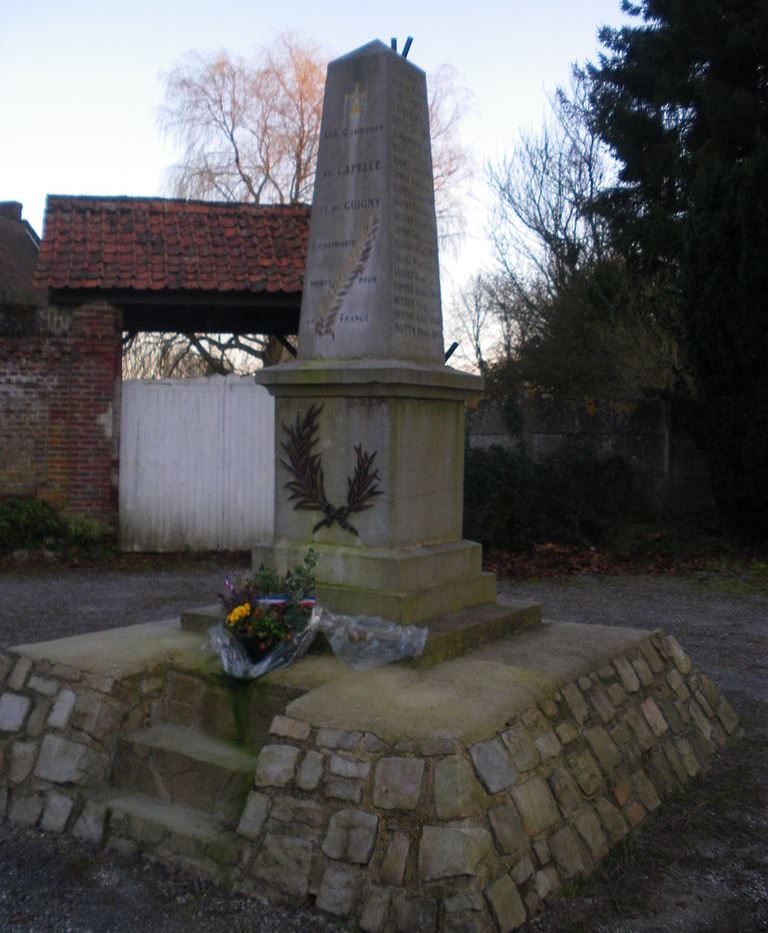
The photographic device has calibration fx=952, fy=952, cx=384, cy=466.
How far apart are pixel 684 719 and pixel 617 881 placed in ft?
5.04

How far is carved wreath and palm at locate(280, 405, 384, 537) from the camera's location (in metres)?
4.79

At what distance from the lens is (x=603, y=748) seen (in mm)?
4148

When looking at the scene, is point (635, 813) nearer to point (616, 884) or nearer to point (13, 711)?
point (616, 884)

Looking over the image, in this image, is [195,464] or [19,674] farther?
[195,464]

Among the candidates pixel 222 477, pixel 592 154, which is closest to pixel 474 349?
pixel 592 154

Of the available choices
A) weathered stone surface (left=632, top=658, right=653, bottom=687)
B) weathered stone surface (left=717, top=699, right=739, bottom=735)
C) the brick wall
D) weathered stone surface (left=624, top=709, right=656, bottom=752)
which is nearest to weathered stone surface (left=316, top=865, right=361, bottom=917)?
weathered stone surface (left=624, top=709, right=656, bottom=752)

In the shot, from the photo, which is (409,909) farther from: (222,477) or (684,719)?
(222,477)

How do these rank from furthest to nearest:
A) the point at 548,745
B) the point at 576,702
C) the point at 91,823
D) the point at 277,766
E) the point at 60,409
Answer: the point at 60,409 < the point at 576,702 < the point at 91,823 < the point at 548,745 < the point at 277,766

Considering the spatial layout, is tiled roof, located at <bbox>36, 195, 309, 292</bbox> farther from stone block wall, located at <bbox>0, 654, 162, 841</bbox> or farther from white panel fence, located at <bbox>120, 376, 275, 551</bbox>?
stone block wall, located at <bbox>0, 654, 162, 841</bbox>

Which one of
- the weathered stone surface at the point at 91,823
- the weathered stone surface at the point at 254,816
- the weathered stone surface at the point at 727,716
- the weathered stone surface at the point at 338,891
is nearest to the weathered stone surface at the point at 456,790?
the weathered stone surface at the point at 338,891

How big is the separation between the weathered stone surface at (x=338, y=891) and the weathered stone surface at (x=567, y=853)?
776mm

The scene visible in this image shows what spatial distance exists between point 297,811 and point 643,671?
2.23 m

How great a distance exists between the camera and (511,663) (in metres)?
4.45

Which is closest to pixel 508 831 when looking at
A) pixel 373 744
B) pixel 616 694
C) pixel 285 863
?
pixel 373 744
